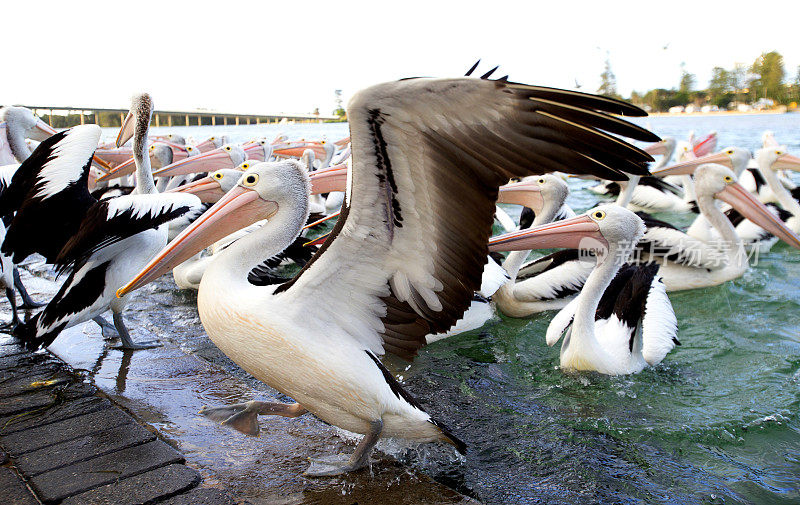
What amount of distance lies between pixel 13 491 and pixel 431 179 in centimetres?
166

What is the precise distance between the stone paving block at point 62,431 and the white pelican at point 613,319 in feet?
6.88

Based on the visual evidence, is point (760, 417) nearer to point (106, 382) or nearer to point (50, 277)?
point (106, 382)

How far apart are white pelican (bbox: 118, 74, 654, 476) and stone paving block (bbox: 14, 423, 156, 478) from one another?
0.95 ft

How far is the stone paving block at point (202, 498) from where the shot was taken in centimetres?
205

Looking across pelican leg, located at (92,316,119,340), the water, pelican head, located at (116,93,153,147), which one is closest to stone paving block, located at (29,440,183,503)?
the water

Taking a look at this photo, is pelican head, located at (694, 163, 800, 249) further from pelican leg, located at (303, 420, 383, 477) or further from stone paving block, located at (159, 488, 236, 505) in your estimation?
stone paving block, located at (159, 488, 236, 505)

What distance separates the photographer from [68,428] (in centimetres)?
256

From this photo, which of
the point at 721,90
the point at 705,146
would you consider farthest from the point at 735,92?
the point at 705,146

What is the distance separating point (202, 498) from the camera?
81.5 inches

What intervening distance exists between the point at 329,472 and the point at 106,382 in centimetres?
145

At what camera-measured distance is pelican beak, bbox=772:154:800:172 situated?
304 inches

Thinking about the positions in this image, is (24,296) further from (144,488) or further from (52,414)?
(144,488)

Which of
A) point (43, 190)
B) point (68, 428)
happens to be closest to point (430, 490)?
point (68, 428)

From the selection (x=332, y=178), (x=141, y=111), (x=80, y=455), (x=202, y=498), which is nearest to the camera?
(x=202, y=498)
